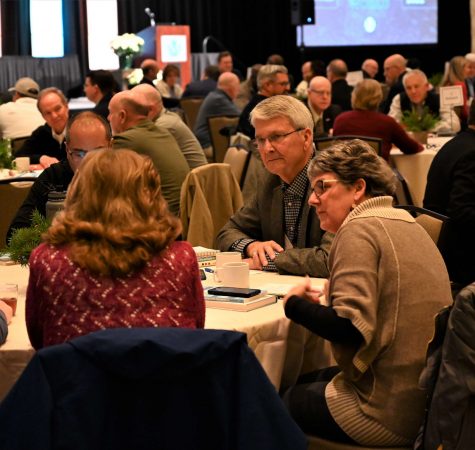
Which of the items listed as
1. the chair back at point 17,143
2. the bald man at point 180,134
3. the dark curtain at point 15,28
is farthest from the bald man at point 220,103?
the dark curtain at point 15,28

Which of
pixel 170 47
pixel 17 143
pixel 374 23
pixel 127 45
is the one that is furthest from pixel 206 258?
pixel 374 23

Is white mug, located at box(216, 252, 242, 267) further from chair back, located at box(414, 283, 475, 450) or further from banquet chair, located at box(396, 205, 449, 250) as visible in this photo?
chair back, located at box(414, 283, 475, 450)

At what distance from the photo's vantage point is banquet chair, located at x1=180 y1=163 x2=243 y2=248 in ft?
15.4

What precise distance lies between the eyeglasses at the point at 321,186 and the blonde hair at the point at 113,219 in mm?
638

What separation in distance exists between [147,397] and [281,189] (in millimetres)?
1993

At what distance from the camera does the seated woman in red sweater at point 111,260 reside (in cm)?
230

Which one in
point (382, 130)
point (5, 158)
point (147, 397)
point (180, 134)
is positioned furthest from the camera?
point (382, 130)

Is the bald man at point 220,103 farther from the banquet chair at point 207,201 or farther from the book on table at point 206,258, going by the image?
the book on table at point 206,258

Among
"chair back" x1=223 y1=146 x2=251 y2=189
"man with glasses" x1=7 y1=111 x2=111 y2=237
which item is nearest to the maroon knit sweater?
"chair back" x1=223 y1=146 x2=251 y2=189

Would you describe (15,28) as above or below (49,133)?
above

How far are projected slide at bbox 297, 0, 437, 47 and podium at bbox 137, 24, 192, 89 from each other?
2753 millimetres

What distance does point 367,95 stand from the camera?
301 inches

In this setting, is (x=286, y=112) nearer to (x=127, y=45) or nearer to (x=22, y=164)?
(x=22, y=164)

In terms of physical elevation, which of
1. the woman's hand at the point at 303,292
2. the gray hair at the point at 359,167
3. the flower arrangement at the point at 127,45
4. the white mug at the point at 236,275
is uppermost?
the flower arrangement at the point at 127,45
